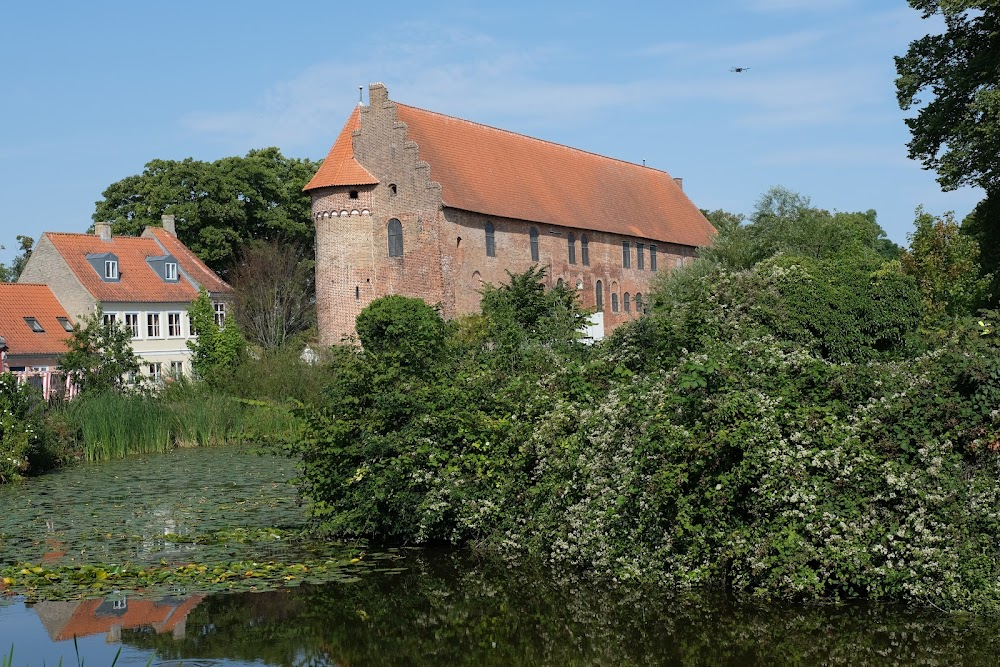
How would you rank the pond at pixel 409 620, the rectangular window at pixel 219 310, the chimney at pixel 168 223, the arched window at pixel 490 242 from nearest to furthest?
1. the pond at pixel 409 620
2. the arched window at pixel 490 242
3. the rectangular window at pixel 219 310
4. the chimney at pixel 168 223

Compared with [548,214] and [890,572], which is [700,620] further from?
[548,214]

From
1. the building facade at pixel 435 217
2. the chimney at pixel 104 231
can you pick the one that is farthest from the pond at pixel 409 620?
the chimney at pixel 104 231

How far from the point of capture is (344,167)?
48.3m

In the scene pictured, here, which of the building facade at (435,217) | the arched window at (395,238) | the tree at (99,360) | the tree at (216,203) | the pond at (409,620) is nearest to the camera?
the pond at (409,620)

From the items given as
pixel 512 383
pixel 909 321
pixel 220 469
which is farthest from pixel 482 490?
pixel 220 469

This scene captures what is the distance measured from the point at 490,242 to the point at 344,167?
6.92 meters

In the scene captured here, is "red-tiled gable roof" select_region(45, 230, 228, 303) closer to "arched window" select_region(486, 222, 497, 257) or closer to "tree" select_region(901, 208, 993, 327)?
"arched window" select_region(486, 222, 497, 257)

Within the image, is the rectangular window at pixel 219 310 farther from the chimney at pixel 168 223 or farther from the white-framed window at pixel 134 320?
the chimney at pixel 168 223

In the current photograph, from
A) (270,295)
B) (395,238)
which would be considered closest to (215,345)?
(395,238)

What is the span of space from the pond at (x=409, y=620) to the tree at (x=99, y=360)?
1724 cm

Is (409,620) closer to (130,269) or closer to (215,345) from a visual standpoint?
(215,345)

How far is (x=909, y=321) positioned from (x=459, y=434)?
6.29 meters

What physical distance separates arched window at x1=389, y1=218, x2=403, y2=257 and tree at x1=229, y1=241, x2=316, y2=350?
685 centimetres

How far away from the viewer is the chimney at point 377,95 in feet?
156
